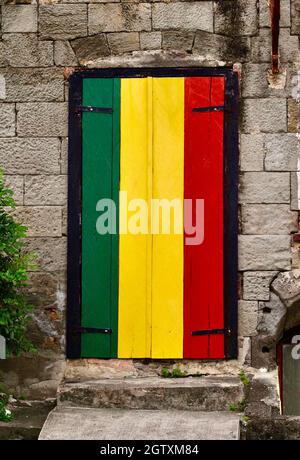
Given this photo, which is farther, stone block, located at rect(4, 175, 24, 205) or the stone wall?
stone block, located at rect(4, 175, 24, 205)

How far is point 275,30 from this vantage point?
5.56m

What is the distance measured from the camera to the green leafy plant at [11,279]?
5195 mm

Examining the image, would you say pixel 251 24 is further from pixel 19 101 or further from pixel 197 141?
pixel 19 101

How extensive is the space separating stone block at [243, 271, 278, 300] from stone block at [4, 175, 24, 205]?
179 cm

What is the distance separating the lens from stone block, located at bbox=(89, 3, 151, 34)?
589cm

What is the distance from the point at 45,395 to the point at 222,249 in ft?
5.52

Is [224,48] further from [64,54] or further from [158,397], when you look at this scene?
[158,397]

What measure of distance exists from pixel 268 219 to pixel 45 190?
5.46ft

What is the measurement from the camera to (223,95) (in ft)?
19.2

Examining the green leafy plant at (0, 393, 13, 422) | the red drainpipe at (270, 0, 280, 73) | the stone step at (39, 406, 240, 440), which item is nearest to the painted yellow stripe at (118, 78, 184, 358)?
the stone step at (39, 406, 240, 440)

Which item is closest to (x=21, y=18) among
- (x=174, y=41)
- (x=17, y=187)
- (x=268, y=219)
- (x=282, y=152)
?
(x=174, y=41)

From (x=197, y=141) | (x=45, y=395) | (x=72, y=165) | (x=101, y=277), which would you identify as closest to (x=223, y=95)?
(x=197, y=141)

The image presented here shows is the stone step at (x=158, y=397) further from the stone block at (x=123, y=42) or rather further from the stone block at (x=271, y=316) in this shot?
the stone block at (x=123, y=42)

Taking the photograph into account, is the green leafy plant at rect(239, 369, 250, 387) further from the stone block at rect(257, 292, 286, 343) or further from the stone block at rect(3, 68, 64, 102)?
the stone block at rect(3, 68, 64, 102)
